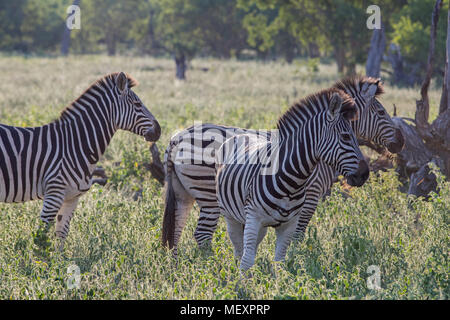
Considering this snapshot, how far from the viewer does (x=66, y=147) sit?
225 inches

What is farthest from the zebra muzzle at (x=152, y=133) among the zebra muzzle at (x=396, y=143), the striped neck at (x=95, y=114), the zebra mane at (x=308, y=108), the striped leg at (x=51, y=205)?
the zebra muzzle at (x=396, y=143)

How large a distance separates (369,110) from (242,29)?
42585 mm

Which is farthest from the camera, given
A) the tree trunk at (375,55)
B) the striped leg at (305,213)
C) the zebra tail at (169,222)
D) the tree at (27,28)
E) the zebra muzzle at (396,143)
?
the tree at (27,28)

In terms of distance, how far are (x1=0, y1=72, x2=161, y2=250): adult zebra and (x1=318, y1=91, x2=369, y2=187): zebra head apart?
230 centimetres

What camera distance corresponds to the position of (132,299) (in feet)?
13.6

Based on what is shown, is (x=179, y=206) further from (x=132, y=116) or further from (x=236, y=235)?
(x=132, y=116)

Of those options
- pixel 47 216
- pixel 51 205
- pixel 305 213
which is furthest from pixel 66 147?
pixel 305 213

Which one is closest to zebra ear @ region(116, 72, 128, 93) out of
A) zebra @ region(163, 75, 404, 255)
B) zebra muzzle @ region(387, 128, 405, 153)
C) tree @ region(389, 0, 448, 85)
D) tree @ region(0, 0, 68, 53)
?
zebra @ region(163, 75, 404, 255)

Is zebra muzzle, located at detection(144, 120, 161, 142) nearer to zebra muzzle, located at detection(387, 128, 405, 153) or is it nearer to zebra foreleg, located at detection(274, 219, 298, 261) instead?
zebra foreleg, located at detection(274, 219, 298, 261)

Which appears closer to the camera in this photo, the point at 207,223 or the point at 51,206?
the point at 51,206

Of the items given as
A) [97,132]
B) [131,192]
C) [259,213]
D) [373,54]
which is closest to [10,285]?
[97,132]

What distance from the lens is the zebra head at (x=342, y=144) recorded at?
4277mm

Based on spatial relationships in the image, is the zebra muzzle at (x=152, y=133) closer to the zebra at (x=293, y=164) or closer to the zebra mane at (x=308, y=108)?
the zebra at (x=293, y=164)

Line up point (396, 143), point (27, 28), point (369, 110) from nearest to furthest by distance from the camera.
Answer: point (369, 110)
point (396, 143)
point (27, 28)
